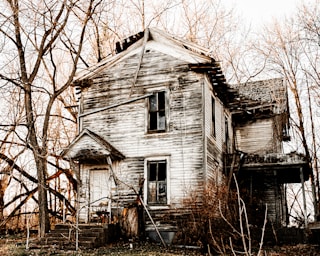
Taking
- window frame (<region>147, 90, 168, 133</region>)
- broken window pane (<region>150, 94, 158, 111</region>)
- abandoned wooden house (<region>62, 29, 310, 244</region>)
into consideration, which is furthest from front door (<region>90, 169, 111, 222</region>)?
broken window pane (<region>150, 94, 158, 111</region>)

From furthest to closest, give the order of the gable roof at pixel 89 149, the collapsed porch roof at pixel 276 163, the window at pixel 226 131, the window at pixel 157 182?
the window at pixel 226 131
the collapsed porch roof at pixel 276 163
the gable roof at pixel 89 149
the window at pixel 157 182

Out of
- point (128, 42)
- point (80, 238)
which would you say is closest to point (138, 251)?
Answer: point (80, 238)

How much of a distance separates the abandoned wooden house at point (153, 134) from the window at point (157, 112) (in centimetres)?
A: 4

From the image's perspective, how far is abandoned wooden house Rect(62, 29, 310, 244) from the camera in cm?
1686

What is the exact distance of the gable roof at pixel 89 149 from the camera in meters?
17.3

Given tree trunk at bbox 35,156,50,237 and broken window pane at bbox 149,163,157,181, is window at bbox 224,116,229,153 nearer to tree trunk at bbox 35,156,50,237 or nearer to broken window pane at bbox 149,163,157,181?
broken window pane at bbox 149,163,157,181

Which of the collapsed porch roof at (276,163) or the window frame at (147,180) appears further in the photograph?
the collapsed porch roof at (276,163)

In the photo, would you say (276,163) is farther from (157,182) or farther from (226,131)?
(157,182)

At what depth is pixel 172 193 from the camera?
1670cm

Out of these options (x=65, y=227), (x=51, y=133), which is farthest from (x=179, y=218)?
(x=51, y=133)

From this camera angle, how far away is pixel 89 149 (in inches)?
688

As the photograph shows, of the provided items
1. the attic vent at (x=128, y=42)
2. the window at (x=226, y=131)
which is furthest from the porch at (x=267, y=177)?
the attic vent at (x=128, y=42)

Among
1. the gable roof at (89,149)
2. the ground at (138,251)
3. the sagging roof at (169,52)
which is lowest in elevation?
the ground at (138,251)

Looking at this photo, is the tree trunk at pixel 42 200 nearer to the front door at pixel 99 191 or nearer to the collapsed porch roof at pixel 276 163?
the front door at pixel 99 191
